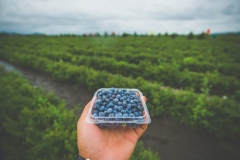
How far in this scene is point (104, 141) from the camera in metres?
1.60

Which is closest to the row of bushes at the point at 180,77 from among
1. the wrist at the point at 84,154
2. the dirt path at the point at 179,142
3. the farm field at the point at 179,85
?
the farm field at the point at 179,85

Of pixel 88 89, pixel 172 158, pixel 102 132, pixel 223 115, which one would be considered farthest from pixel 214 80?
pixel 102 132

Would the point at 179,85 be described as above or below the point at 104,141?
below

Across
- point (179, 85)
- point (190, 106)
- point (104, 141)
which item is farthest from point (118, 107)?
point (179, 85)

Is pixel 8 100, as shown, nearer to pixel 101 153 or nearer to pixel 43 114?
pixel 43 114

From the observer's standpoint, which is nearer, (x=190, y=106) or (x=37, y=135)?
(x=37, y=135)

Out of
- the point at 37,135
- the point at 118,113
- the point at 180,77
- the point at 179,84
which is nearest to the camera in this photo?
the point at 118,113

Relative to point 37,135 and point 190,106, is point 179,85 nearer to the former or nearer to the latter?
point 190,106

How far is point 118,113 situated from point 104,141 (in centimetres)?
35

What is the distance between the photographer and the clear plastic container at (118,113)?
4.98ft

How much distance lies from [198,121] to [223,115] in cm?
62

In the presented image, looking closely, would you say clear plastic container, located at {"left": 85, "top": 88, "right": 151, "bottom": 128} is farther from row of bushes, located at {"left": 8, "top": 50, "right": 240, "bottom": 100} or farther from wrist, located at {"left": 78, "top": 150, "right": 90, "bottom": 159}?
row of bushes, located at {"left": 8, "top": 50, "right": 240, "bottom": 100}

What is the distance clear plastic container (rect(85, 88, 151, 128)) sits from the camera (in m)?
1.52

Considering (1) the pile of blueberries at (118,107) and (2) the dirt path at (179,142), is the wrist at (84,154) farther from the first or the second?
(2) the dirt path at (179,142)
